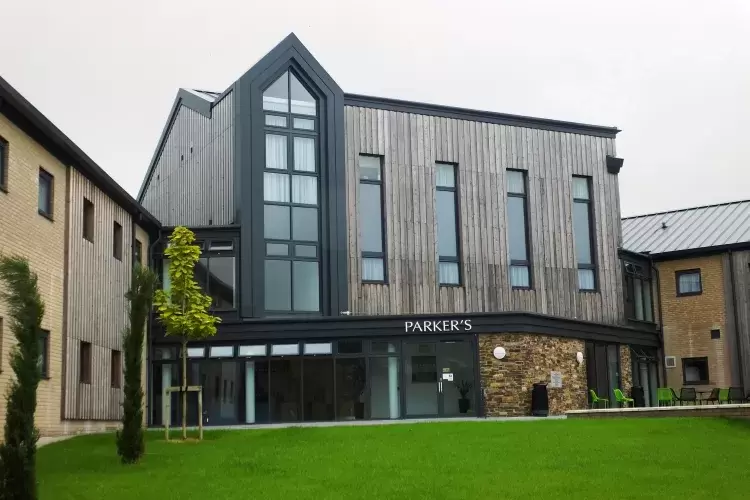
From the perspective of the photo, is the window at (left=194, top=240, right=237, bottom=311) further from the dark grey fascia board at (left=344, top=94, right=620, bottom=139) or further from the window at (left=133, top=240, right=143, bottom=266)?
the dark grey fascia board at (left=344, top=94, right=620, bottom=139)

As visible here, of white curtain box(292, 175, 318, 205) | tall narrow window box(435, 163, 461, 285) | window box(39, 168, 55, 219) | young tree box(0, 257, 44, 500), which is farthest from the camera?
tall narrow window box(435, 163, 461, 285)

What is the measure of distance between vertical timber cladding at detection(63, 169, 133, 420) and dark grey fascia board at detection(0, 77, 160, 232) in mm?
209

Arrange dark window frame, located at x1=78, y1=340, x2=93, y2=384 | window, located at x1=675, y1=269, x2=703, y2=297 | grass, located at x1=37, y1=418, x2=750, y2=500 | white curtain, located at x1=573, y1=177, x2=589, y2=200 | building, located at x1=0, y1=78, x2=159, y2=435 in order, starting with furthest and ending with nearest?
window, located at x1=675, y1=269, x2=703, y2=297, white curtain, located at x1=573, y1=177, x2=589, y2=200, dark window frame, located at x1=78, y1=340, x2=93, y2=384, building, located at x1=0, y1=78, x2=159, y2=435, grass, located at x1=37, y1=418, x2=750, y2=500

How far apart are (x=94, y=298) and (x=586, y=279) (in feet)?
56.6

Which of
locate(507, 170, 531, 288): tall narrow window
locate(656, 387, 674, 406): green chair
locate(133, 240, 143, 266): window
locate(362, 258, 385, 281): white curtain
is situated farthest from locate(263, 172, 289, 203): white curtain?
locate(656, 387, 674, 406): green chair

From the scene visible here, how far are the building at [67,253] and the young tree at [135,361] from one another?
220 centimetres

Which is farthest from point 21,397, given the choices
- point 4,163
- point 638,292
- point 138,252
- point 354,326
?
point 638,292

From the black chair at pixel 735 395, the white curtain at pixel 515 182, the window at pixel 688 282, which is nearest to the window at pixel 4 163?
the white curtain at pixel 515 182

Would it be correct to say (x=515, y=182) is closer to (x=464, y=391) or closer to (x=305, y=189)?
(x=305, y=189)

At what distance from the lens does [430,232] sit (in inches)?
1271

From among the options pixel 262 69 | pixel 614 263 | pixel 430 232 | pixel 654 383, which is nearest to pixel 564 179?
pixel 614 263

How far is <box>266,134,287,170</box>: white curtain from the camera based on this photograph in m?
30.6

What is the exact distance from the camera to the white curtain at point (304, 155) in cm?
3105

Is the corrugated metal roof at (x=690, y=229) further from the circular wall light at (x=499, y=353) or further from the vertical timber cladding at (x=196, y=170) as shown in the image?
the vertical timber cladding at (x=196, y=170)
